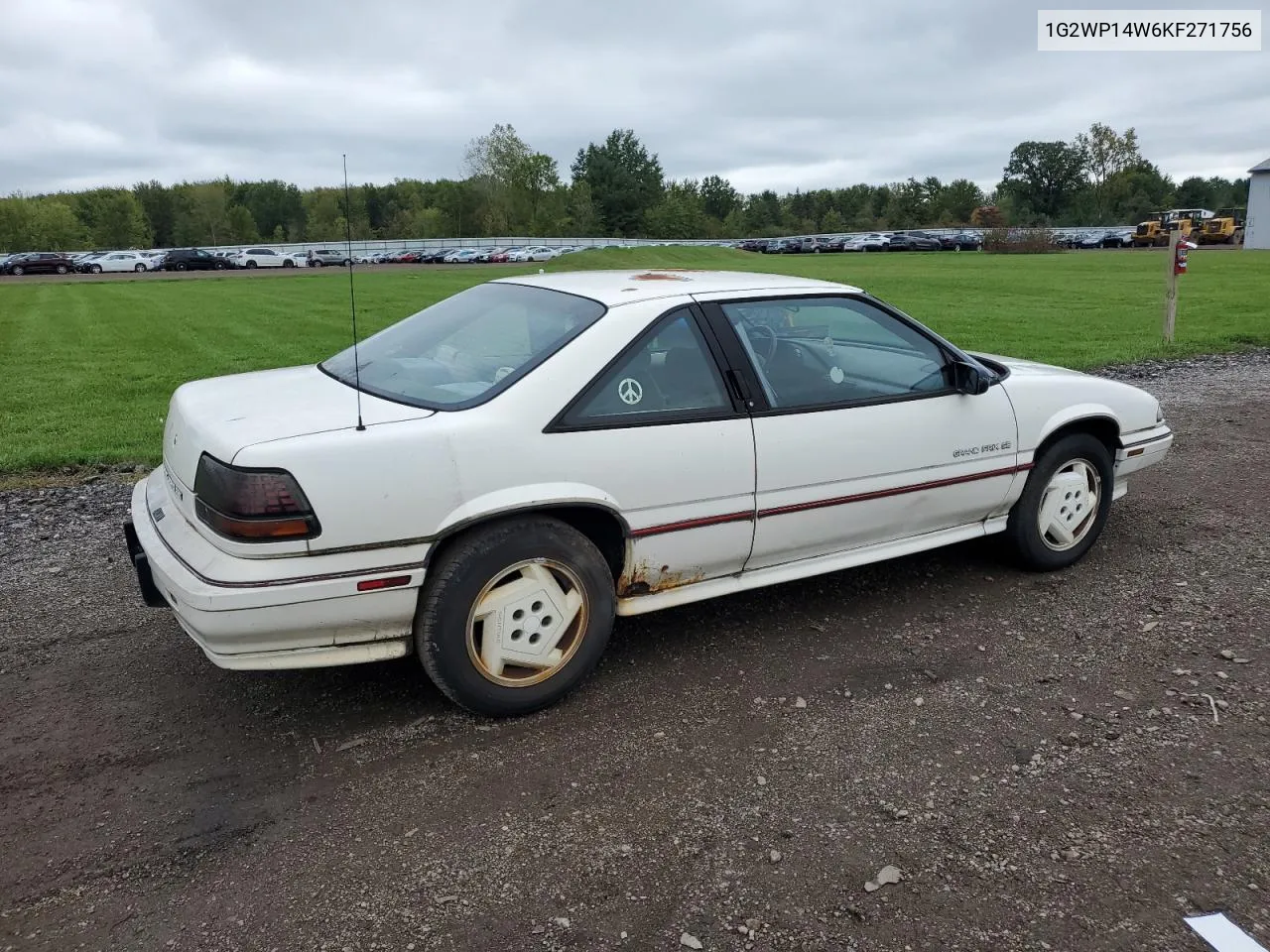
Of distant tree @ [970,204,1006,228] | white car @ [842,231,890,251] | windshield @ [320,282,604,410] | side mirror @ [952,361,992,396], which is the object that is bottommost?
side mirror @ [952,361,992,396]

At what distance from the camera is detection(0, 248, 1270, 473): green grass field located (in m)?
8.88

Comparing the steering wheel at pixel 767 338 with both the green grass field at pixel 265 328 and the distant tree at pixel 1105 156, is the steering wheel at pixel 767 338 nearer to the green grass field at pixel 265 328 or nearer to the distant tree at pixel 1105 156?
the green grass field at pixel 265 328

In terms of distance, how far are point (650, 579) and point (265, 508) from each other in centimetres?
136

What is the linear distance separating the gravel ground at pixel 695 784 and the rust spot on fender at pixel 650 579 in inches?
14.6

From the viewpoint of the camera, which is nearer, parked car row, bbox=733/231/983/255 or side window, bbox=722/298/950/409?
side window, bbox=722/298/950/409

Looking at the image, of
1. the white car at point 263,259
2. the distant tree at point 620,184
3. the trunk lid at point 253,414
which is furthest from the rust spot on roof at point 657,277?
the distant tree at point 620,184

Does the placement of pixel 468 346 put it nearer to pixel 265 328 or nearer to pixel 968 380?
pixel 968 380

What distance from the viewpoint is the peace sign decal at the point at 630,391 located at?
136 inches

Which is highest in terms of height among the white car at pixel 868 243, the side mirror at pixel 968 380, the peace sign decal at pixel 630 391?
the white car at pixel 868 243

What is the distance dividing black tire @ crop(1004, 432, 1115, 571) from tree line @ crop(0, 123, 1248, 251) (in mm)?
76544

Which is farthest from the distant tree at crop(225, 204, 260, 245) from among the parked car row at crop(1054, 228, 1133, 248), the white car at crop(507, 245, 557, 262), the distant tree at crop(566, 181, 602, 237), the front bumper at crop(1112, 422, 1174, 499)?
the front bumper at crop(1112, 422, 1174, 499)

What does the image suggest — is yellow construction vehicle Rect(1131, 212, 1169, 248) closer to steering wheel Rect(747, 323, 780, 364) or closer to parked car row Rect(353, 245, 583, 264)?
parked car row Rect(353, 245, 583, 264)

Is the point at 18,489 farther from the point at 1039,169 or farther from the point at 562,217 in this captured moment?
the point at 1039,169

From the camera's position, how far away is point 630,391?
348cm
